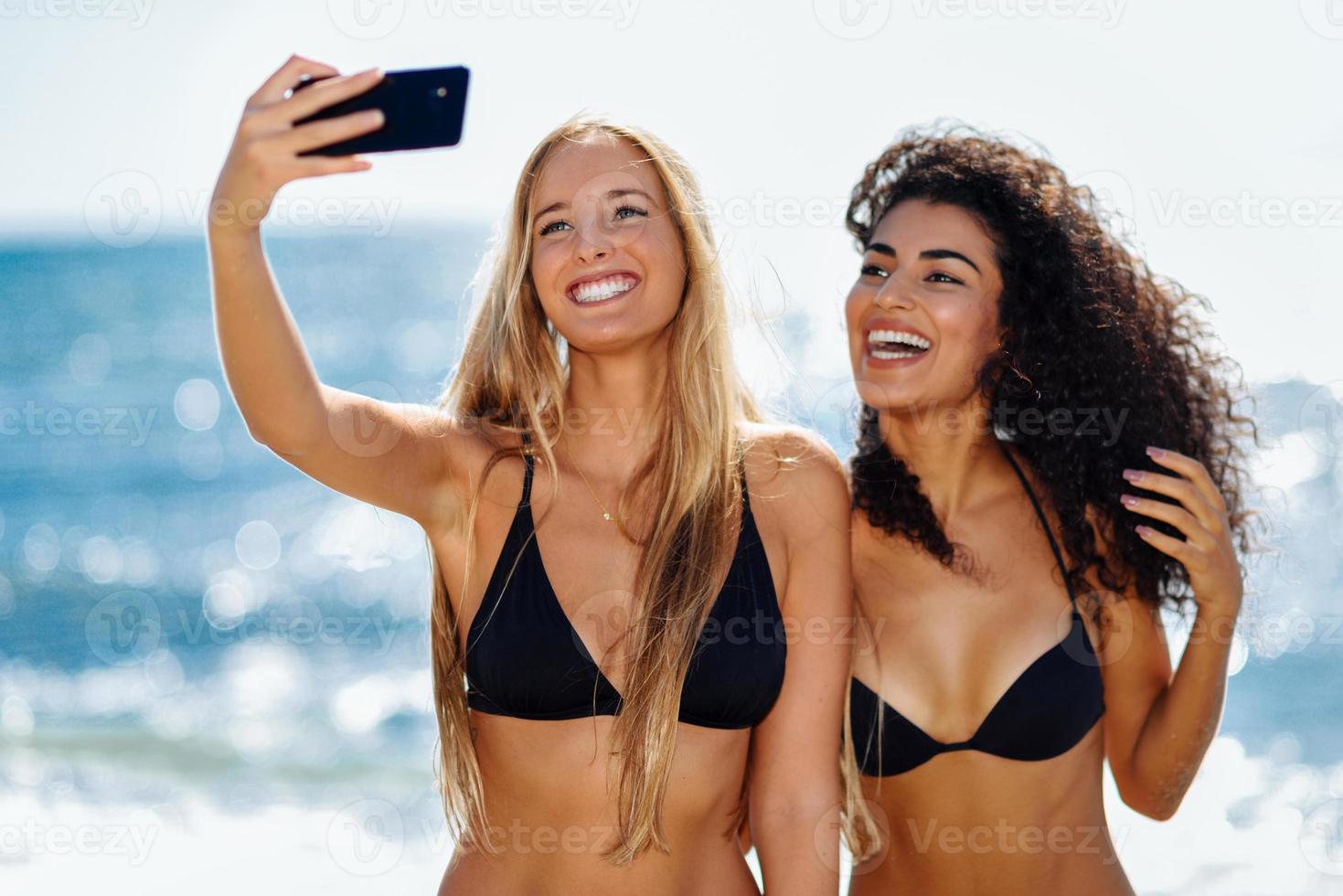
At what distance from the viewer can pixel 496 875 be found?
296 centimetres

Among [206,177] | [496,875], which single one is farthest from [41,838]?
[206,177]

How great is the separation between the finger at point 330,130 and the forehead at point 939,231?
6.32 feet

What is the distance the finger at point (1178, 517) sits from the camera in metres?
3.33

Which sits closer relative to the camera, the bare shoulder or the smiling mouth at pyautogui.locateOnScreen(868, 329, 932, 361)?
the bare shoulder

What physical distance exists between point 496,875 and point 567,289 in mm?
1445

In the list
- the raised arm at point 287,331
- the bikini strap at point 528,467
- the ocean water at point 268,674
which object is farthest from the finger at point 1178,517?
the raised arm at point 287,331

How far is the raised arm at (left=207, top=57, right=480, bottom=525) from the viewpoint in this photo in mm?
2152

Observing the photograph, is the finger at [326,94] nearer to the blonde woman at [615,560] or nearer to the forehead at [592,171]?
the blonde woman at [615,560]

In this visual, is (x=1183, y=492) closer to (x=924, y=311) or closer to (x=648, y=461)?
(x=924, y=311)

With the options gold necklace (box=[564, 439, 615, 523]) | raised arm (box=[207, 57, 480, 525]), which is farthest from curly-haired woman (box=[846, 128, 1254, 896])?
raised arm (box=[207, 57, 480, 525])

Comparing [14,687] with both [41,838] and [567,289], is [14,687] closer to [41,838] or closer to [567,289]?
[41,838]

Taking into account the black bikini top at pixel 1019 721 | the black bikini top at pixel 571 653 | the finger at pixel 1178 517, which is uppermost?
the finger at pixel 1178 517

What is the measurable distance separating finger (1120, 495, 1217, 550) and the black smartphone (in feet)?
6.87

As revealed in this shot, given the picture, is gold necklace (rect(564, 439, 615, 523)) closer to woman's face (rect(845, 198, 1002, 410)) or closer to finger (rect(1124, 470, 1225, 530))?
woman's face (rect(845, 198, 1002, 410))
